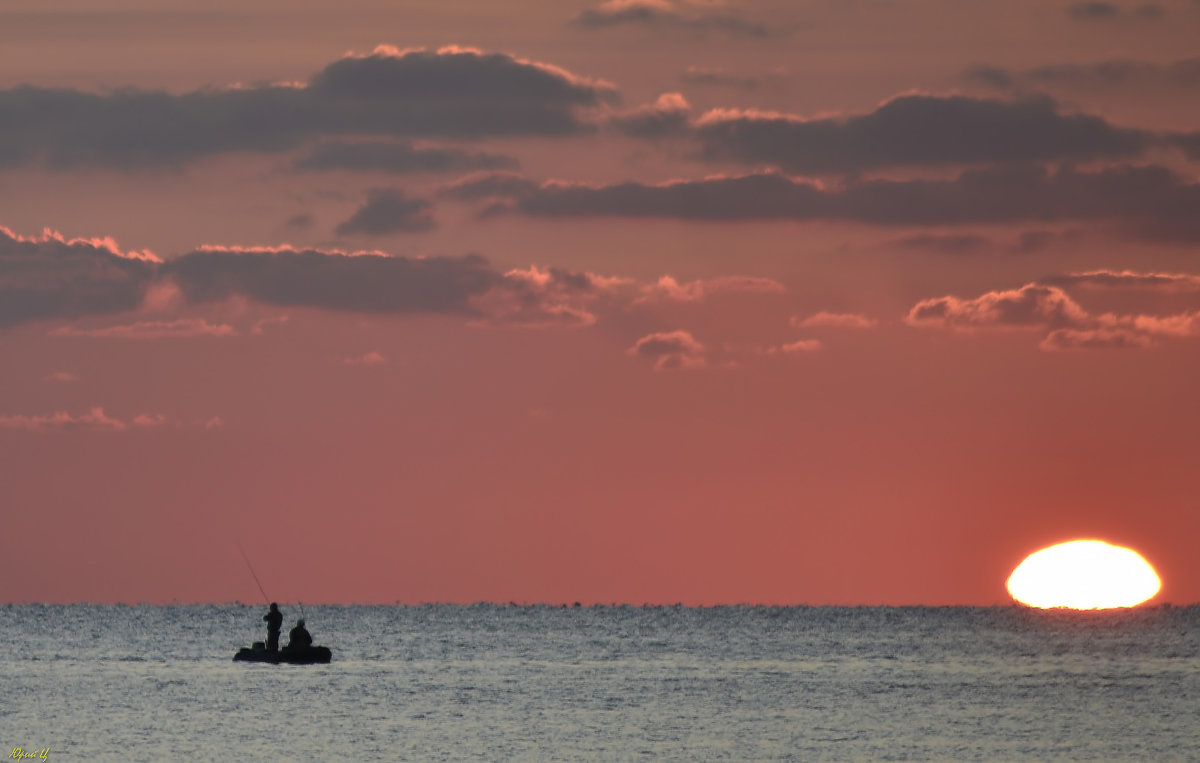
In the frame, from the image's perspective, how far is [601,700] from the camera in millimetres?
63625

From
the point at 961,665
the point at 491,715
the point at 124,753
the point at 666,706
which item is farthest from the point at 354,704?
the point at 961,665

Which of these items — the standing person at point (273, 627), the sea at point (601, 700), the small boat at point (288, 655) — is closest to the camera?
the sea at point (601, 700)

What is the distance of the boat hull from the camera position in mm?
69812

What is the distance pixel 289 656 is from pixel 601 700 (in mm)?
13144

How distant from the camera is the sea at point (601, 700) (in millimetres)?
48781

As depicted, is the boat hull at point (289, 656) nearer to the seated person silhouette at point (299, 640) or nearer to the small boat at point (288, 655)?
the small boat at point (288, 655)

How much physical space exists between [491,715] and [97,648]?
47635 millimetres

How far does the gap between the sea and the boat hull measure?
63 cm

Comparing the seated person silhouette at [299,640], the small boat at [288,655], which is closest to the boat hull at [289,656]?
the small boat at [288,655]

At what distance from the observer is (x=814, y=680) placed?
7481 centimetres

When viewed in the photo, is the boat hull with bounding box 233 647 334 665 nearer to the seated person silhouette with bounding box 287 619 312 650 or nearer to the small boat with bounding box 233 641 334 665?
the small boat with bounding box 233 641 334 665

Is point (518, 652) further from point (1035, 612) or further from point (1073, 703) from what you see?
point (1035, 612)

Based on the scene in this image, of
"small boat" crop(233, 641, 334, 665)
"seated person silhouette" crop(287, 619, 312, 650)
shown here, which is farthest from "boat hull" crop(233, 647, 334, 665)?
"seated person silhouette" crop(287, 619, 312, 650)

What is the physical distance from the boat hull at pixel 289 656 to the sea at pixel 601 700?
633 millimetres
